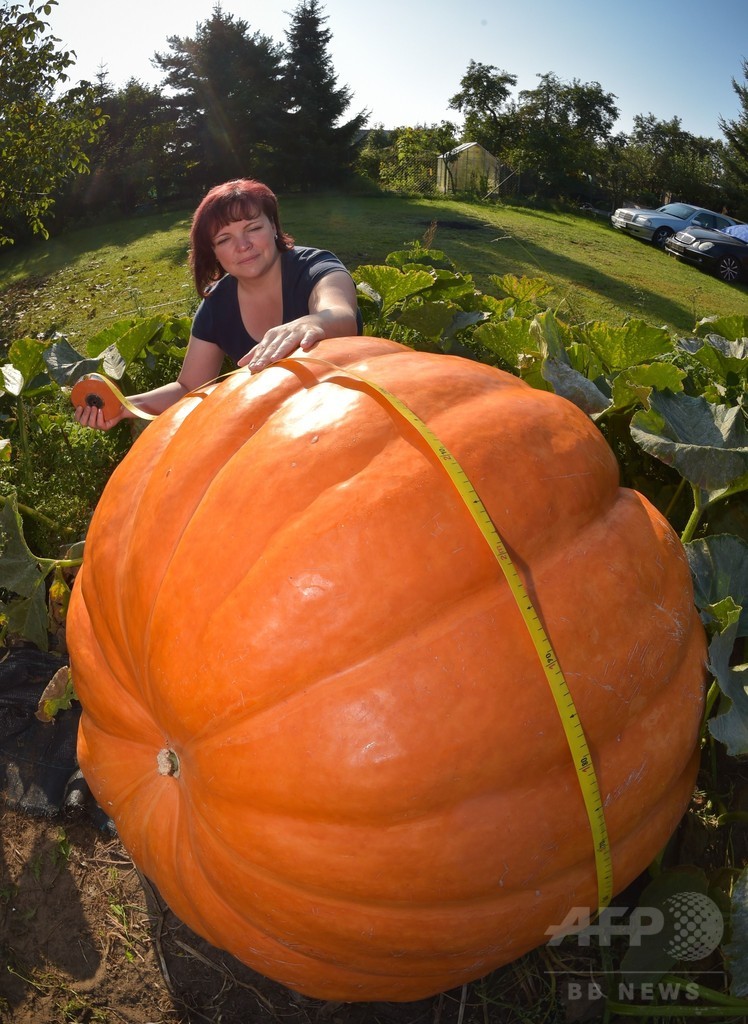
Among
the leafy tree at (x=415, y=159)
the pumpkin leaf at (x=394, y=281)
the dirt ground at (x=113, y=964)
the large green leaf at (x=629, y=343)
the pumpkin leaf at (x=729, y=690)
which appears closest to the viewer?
the pumpkin leaf at (x=729, y=690)

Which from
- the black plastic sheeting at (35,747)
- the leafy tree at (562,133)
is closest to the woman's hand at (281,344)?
the black plastic sheeting at (35,747)

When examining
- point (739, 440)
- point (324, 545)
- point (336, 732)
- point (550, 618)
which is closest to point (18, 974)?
point (336, 732)

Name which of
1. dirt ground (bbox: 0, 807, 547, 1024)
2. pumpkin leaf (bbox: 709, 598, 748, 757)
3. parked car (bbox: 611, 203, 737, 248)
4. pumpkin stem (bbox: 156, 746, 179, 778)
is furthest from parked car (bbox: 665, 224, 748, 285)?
pumpkin stem (bbox: 156, 746, 179, 778)

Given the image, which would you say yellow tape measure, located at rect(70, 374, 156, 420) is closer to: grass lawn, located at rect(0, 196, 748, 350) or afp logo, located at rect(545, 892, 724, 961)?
afp logo, located at rect(545, 892, 724, 961)

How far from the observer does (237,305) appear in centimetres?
299

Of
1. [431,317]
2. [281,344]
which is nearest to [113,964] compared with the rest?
[281,344]

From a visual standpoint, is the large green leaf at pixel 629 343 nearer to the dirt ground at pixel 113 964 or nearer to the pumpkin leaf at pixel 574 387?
the pumpkin leaf at pixel 574 387

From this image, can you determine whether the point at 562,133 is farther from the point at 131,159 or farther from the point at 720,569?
the point at 720,569

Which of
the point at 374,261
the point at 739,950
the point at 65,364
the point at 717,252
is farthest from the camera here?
the point at 717,252

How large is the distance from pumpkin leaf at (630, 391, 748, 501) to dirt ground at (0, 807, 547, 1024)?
4.29 feet

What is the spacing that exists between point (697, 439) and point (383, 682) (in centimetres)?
114

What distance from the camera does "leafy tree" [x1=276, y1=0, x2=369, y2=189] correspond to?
2180 centimetres

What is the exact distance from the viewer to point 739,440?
1770 millimetres

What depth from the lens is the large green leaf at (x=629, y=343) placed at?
2.33 meters
